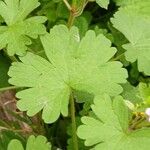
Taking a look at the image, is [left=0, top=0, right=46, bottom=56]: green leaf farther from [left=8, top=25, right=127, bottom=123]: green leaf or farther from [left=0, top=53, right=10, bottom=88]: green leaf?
[left=0, top=53, right=10, bottom=88]: green leaf

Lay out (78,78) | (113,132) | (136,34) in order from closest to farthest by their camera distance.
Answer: (113,132), (78,78), (136,34)

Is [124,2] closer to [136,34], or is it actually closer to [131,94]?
[136,34]

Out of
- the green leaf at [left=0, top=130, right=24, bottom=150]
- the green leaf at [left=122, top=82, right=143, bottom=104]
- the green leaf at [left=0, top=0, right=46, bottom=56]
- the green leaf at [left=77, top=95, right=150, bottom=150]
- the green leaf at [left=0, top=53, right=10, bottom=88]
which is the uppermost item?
the green leaf at [left=0, top=0, right=46, bottom=56]

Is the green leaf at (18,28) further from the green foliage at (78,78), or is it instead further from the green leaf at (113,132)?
the green leaf at (113,132)

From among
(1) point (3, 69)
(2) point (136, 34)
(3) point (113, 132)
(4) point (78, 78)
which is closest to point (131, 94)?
(2) point (136, 34)

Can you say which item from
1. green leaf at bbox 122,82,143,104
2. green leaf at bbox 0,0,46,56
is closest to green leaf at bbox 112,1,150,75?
green leaf at bbox 122,82,143,104

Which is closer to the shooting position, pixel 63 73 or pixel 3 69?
pixel 63 73
